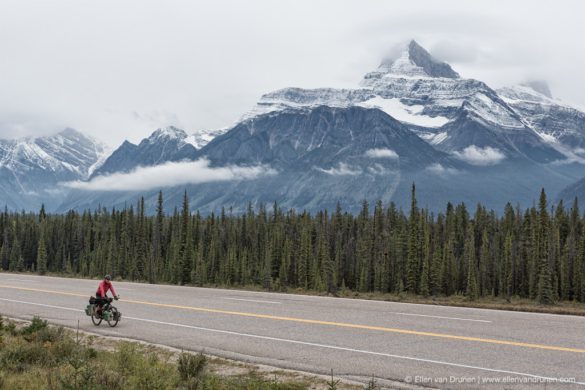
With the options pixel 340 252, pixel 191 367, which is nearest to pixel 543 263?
pixel 340 252

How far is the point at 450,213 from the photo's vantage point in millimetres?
127500

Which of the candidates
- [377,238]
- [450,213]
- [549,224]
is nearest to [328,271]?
[377,238]

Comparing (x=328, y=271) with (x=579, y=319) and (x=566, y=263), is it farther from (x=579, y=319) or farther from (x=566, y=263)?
(x=579, y=319)

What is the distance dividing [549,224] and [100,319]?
274 feet

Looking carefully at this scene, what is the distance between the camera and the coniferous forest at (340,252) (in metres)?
77.0

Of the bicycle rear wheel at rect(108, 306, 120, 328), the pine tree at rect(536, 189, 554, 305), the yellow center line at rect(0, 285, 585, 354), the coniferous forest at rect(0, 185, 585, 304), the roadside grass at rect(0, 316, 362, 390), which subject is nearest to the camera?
the roadside grass at rect(0, 316, 362, 390)

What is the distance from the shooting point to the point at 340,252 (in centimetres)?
10469

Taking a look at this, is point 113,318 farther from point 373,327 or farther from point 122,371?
point 373,327

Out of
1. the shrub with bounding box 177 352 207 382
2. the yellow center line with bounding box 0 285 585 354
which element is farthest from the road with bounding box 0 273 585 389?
A: the shrub with bounding box 177 352 207 382

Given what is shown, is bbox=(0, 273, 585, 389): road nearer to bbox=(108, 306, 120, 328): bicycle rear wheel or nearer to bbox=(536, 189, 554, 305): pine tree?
bbox=(108, 306, 120, 328): bicycle rear wheel

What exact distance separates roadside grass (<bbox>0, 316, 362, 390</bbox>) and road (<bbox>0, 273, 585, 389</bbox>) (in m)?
1.05

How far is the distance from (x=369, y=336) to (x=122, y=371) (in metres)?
7.17

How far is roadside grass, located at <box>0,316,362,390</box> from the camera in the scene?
453 inches

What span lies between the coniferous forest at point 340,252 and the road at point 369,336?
1202 inches
